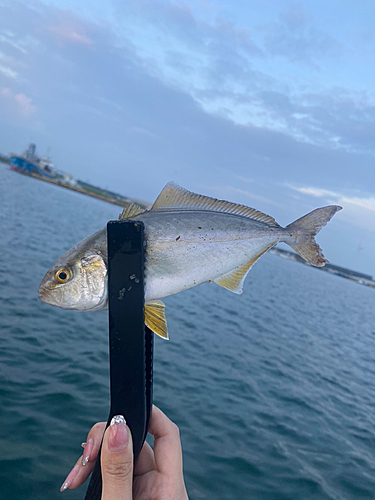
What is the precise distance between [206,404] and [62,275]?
879cm

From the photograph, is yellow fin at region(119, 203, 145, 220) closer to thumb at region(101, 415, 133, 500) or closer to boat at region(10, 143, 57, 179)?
thumb at region(101, 415, 133, 500)

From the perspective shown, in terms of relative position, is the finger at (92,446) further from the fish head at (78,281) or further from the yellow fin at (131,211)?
the yellow fin at (131,211)

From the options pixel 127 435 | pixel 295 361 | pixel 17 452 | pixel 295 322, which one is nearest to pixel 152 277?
pixel 127 435

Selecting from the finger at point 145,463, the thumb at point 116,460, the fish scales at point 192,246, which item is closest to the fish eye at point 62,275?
the fish scales at point 192,246

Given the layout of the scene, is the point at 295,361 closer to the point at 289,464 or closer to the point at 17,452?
the point at 289,464

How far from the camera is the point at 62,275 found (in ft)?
5.43

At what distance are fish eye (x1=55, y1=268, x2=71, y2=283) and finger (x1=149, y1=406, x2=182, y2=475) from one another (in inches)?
49.8

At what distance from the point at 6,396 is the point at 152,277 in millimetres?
7354

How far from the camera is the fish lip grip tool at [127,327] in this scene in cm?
157

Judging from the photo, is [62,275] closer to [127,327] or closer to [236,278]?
[127,327]

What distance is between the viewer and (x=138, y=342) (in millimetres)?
1651

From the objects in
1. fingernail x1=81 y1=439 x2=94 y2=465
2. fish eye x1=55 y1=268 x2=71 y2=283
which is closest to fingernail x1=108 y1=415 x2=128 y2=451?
fingernail x1=81 y1=439 x2=94 y2=465

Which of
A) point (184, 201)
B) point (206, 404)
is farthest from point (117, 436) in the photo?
point (206, 404)

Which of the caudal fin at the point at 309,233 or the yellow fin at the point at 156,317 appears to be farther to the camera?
the caudal fin at the point at 309,233
